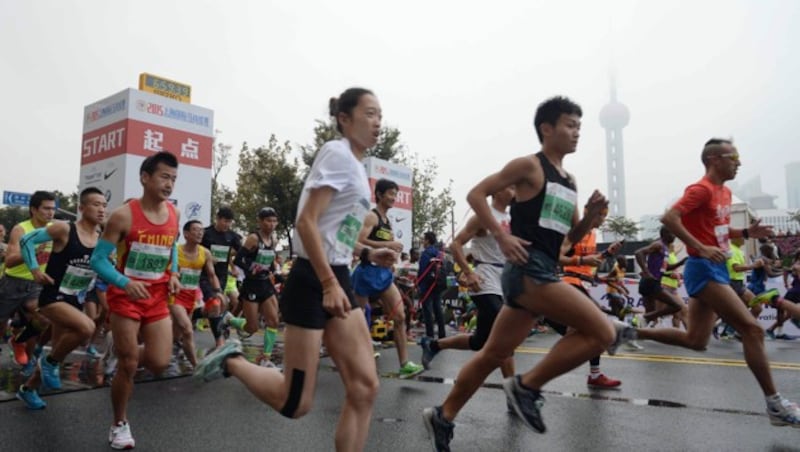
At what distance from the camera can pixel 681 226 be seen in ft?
14.7

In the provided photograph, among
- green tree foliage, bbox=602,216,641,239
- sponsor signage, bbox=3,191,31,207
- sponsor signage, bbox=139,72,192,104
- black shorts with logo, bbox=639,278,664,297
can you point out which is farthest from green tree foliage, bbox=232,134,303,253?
green tree foliage, bbox=602,216,641,239

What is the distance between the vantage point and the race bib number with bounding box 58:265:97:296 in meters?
4.93

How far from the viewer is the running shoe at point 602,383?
5.85m

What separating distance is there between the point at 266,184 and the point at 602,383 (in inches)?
1072

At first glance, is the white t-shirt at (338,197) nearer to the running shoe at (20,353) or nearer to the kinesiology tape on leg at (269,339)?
the kinesiology tape on leg at (269,339)

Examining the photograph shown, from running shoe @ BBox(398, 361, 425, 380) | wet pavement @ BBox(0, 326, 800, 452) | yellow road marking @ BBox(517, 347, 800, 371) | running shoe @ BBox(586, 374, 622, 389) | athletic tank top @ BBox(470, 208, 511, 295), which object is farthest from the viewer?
yellow road marking @ BBox(517, 347, 800, 371)

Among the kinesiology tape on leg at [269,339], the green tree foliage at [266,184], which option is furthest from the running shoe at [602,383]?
the green tree foliage at [266,184]

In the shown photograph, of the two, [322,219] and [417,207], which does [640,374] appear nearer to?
[322,219]

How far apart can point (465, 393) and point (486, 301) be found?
1.89m

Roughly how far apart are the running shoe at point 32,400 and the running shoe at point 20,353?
246 cm

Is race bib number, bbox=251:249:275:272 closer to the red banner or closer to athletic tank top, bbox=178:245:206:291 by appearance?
athletic tank top, bbox=178:245:206:291

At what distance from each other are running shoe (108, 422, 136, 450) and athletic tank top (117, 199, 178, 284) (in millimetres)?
940

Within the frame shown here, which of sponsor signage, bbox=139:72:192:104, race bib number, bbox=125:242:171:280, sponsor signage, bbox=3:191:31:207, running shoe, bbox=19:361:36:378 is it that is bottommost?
running shoe, bbox=19:361:36:378

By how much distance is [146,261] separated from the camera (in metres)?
4.04
